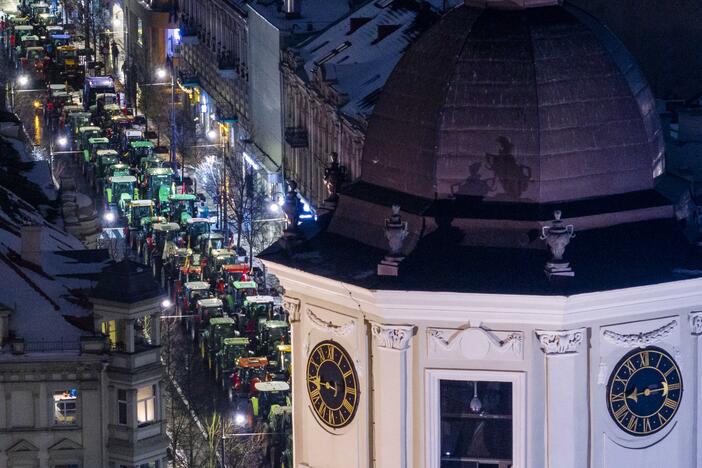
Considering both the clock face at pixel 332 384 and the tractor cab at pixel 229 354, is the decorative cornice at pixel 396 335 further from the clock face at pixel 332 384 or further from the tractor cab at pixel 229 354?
the tractor cab at pixel 229 354

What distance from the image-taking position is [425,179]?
6225cm

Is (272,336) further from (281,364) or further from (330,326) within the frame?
(330,326)

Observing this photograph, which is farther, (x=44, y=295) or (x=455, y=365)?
(x=44, y=295)

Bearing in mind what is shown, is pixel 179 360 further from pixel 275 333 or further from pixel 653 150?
pixel 653 150

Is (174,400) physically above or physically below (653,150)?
below

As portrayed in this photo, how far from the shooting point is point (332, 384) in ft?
208

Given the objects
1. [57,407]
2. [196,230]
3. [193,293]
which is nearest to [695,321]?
[57,407]

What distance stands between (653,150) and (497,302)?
505cm

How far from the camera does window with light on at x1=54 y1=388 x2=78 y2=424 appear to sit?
121688mm

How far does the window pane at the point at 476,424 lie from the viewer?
61.6 meters

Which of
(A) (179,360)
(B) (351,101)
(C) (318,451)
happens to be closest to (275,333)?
(A) (179,360)

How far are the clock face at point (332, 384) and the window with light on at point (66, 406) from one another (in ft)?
191

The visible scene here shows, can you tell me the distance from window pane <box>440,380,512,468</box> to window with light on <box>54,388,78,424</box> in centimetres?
6070

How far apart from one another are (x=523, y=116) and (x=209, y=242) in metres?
132
